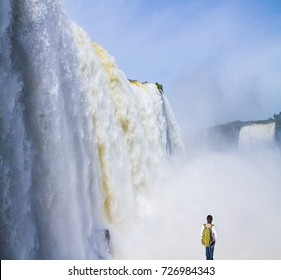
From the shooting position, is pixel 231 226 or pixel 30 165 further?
pixel 231 226

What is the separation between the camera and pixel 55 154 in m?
8.38

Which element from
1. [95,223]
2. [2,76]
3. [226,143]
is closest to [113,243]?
[95,223]

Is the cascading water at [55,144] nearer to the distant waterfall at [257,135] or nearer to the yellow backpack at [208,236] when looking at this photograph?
the yellow backpack at [208,236]

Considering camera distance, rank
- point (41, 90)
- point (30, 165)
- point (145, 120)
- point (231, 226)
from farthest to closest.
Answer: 1. point (145, 120)
2. point (231, 226)
3. point (41, 90)
4. point (30, 165)

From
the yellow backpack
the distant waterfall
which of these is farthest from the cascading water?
the distant waterfall

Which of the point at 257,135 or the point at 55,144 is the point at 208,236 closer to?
the point at 55,144

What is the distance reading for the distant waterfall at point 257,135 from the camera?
43125 millimetres

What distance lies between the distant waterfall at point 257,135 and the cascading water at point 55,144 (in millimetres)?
32375

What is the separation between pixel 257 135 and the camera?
44.5 metres

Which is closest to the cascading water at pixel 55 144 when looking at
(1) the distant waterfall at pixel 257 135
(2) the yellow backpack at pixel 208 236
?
(2) the yellow backpack at pixel 208 236

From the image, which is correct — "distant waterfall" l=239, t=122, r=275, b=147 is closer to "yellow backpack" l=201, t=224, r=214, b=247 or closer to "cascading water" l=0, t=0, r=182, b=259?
"cascading water" l=0, t=0, r=182, b=259
